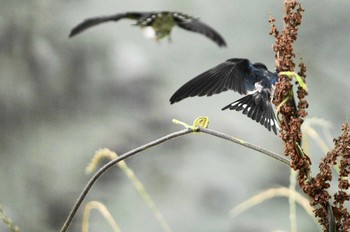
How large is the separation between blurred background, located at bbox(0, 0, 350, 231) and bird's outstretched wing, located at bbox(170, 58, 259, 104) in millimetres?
809

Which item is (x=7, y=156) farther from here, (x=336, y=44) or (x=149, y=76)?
(x=336, y=44)

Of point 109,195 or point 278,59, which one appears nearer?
point 278,59

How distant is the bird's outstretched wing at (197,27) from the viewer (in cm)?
69

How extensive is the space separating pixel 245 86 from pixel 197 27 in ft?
0.57

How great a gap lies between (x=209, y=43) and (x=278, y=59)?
3.77 feet

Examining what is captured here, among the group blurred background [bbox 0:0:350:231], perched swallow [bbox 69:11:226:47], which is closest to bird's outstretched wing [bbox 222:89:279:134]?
perched swallow [bbox 69:11:226:47]

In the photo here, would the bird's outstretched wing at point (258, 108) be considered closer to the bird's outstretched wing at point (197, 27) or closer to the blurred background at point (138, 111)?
the bird's outstretched wing at point (197, 27)

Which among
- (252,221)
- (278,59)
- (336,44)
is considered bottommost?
(278,59)

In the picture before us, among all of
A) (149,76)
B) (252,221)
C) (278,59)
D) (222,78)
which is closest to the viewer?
(278,59)

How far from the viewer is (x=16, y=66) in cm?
198

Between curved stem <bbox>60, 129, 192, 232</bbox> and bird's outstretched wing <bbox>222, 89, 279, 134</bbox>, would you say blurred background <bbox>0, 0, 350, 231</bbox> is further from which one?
curved stem <bbox>60, 129, 192, 232</bbox>

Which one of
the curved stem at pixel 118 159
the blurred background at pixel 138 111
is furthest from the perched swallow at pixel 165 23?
the blurred background at pixel 138 111

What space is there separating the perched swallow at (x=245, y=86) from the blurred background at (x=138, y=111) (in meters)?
0.81

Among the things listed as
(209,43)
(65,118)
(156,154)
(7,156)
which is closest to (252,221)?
(156,154)
